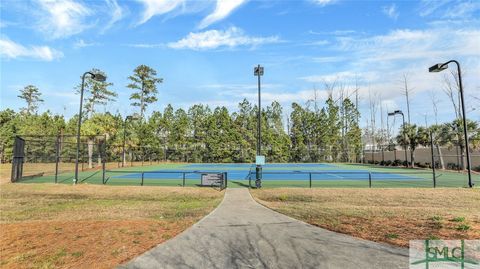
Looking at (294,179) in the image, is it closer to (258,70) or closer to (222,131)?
(258,70)

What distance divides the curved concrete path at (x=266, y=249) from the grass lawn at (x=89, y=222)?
652 mm

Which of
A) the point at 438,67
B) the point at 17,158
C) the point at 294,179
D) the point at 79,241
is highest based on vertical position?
the point at 438,67

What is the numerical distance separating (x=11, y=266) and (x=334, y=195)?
12243mm

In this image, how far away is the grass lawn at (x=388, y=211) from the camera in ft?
23.2

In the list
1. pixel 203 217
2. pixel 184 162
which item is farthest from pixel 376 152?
pixel 203 217

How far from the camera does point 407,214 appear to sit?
30.6 ft

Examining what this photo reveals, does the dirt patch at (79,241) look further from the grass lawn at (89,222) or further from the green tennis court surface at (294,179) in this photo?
the green tennis court surface at (294,179)

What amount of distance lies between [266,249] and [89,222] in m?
5.65

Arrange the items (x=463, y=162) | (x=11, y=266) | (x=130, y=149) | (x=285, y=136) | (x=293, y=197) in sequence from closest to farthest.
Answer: (x=11, y=266) < (x=293, y=197) < (x=463, y=162) < (x=130, y=149) < (x=285, y=136)

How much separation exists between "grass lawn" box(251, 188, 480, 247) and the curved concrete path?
0.81 metres

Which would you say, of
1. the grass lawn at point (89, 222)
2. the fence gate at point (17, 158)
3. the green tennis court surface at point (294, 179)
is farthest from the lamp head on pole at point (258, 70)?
the fence gate at point (17, 158)

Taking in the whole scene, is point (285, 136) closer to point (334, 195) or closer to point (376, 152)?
point (376, 152)

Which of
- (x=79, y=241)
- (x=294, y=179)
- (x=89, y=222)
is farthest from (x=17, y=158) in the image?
(x=294, y=179)

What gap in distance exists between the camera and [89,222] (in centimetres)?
838
